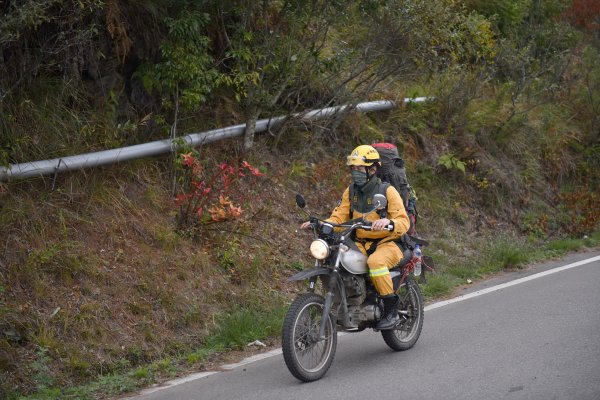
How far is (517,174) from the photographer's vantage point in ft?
53.8

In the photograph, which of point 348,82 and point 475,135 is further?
point 475,135

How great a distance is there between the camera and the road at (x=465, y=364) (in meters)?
6.85

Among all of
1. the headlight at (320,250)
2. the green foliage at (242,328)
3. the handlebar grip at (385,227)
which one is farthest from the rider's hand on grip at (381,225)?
the green foliage at (242,328)

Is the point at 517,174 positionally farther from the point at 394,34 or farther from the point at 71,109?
the point at 71,109

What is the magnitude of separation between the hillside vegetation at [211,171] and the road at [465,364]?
34.0 inches

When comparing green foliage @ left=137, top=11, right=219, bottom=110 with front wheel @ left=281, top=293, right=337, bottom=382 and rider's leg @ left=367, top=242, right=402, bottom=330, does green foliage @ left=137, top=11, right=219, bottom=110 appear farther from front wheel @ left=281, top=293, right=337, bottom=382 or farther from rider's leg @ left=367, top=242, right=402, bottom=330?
front wheel @ left=281, top=293, right=337, bottom=382

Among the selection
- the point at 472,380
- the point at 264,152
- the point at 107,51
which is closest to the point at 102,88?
the point at 107,51

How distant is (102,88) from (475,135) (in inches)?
331

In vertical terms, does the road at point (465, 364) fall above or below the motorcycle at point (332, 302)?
below

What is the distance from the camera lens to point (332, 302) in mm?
7539

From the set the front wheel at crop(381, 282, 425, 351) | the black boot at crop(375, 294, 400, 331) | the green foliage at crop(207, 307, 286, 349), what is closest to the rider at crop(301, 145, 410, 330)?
the black boot at crop(375, 294, 400, 331)

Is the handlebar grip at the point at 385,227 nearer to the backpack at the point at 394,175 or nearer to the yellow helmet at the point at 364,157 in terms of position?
the yellow helmet at the point at 364,157

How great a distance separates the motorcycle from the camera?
7152 millimetres

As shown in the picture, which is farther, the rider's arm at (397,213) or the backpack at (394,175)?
the backpack at (394,175)
